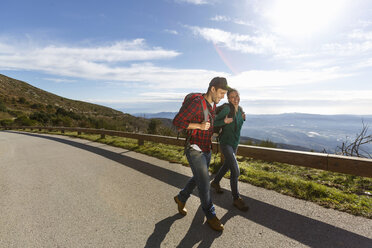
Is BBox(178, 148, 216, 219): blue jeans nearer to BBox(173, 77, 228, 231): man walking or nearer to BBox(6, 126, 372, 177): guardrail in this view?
BBox(173, 77, 228, 231): man walking

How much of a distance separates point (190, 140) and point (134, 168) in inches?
136

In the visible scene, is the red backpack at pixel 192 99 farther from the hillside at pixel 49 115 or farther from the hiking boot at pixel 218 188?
the hillside at pixel 49 115

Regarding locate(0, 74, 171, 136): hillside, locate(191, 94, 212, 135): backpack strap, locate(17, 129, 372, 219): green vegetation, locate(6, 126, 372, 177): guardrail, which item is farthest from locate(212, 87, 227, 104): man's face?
locate(0, 74, 171, 136): hillside

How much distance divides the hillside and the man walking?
35.3 feet

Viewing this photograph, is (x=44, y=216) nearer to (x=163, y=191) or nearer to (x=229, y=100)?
(x=163, y=191)

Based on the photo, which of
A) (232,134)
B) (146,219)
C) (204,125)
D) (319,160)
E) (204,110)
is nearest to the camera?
(204,125)

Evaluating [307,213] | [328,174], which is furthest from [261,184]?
[328,174]

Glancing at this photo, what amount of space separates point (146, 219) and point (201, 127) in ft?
5.13

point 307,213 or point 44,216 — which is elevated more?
point 307,213

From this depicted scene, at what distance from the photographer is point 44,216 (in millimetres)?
2844

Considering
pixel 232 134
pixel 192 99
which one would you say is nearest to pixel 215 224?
pixel 232 134

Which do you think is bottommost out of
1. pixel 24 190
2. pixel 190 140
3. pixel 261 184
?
pixel 24 190

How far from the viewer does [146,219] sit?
9.04ft

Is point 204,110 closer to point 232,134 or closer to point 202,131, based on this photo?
point 202,131
